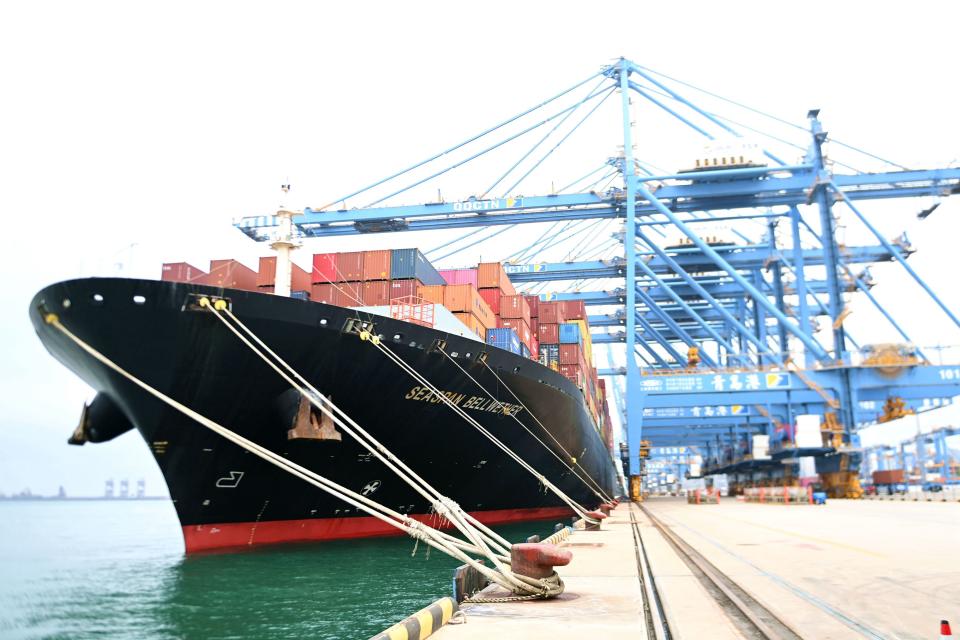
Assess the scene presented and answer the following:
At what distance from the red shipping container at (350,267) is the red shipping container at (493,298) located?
6173 millimetres

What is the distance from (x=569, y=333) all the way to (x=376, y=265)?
47.0ft

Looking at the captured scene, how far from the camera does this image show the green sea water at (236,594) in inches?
314

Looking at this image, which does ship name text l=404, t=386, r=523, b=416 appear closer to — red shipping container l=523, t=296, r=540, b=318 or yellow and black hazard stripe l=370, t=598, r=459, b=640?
yellow and black hazard stripe l=370, t=598, r=459, b=640

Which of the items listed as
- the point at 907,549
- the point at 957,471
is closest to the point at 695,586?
the point at 907,549

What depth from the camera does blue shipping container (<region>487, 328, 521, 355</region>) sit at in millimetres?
20750

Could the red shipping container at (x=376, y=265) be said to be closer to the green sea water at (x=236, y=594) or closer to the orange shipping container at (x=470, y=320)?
the orange shipping container at (x=470, y=320)

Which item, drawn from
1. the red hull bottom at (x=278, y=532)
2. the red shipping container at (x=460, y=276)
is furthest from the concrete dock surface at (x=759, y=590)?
the red shipping container at (x=460, y=276)

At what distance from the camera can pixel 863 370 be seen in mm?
31141

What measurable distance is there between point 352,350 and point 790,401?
82.0 feet

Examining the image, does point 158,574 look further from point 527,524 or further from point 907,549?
point 907,549

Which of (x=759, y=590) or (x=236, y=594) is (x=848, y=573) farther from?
(x=236, y=594)

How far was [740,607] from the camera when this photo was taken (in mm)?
6238

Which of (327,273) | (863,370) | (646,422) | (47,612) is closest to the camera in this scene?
(47,612)

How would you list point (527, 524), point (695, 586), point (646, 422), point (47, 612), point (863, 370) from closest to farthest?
point (695, 586), point (47, 612), point (527, 524), point (863, 370), point (646, 422)
